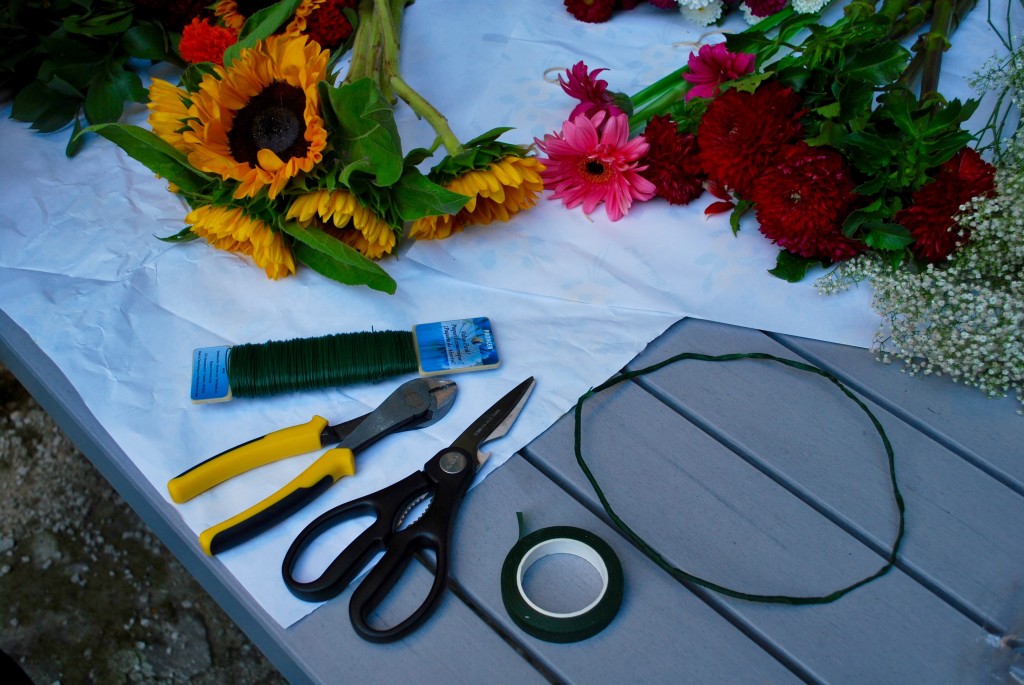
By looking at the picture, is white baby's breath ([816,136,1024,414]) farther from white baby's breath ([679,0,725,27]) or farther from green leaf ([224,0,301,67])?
green leaf ([224,0,301,67])

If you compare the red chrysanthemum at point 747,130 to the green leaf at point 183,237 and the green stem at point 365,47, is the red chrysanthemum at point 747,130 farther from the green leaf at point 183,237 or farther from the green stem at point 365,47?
the green leaf at point 183,237

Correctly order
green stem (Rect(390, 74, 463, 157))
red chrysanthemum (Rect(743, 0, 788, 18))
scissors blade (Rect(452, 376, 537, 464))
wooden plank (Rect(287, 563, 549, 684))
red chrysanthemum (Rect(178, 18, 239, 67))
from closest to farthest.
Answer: wooden plank (Rect(287, 563, 549, 684))
scissors blade (Rect(452, 376, 537, 464))
green stem (Rect(390, 74, 463, 157))
red chrysanthemum (Rect(178, 18, 239, 67))
red chrysanthemum (Rect(743, 0, 788, 18))

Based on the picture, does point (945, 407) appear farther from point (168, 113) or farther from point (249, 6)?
point (249, 6)

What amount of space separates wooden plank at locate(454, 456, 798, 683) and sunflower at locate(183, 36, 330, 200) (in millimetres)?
315

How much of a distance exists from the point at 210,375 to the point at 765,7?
30.8 inches

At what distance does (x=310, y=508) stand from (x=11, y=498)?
2.58ft

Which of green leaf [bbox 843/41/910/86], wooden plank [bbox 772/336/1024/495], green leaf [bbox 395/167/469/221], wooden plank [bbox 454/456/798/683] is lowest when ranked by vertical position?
wooden plank [bbox 454/456/798/683]

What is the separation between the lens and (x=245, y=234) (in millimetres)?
762

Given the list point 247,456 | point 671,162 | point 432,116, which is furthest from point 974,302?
point 247,456

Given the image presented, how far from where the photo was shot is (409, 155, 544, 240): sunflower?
0.78m

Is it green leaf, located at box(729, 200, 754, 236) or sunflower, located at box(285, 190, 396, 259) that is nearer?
sunflower, located at box(285, 190, 396, 259)

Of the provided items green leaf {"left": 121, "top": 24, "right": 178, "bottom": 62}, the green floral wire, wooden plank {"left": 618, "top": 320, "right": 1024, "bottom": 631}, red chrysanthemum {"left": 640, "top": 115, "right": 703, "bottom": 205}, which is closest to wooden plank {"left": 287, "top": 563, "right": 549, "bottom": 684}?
the green floral wire

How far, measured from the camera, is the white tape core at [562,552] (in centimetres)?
62

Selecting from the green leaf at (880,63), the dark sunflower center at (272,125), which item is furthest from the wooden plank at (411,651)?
the green leaf at (880,63)
